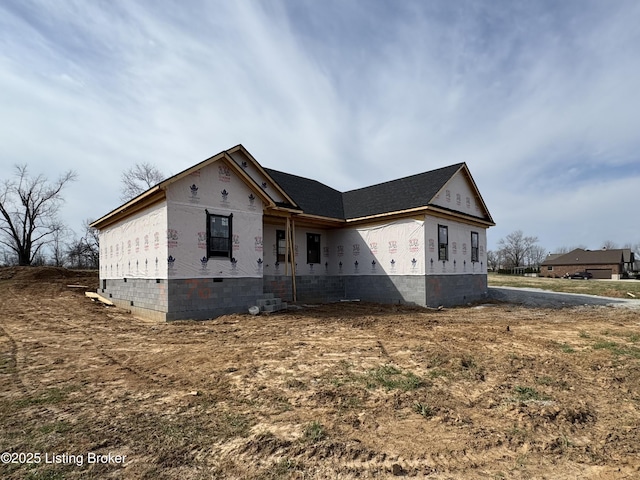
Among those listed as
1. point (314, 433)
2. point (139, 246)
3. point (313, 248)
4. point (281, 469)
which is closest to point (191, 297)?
point (139, 246)

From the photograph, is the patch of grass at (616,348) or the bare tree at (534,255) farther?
the bare tree at (534,255)

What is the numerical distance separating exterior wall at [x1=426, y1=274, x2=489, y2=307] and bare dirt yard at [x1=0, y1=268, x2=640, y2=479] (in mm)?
6402

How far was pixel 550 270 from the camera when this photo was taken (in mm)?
65000

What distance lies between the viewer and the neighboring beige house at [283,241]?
11.9 metres

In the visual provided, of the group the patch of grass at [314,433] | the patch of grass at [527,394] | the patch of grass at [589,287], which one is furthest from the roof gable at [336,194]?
the patch of grass at [527,394]

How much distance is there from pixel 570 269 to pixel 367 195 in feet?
193

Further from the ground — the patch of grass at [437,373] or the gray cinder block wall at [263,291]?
the gray cinder block wall at [263,291]

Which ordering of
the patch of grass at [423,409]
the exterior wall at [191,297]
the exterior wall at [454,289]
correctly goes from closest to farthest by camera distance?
the patch of grass at [423,409]
the exterior wall at [191,297]
the exterior wall at [454,289]

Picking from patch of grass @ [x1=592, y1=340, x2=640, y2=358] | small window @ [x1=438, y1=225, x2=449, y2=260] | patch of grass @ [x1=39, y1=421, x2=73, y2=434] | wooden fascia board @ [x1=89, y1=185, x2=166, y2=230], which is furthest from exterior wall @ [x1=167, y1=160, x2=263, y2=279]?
patch of grass @ [x1=592, y1=340, x2=640, y2=358]

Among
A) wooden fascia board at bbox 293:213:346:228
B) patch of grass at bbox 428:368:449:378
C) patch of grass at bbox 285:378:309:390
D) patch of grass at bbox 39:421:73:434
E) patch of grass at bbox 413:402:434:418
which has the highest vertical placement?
wooden fascia board at bbox 293:213:346:228

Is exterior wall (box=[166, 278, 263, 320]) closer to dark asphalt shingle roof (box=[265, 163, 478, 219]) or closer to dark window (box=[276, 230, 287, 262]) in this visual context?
dark window (box=[276, 230, 287, 262])

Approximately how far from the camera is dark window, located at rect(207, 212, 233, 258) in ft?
40.8

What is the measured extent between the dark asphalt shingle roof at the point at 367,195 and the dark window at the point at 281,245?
163 centimetres

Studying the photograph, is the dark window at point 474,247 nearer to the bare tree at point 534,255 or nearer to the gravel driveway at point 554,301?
the gravel driveway at point 554,301
